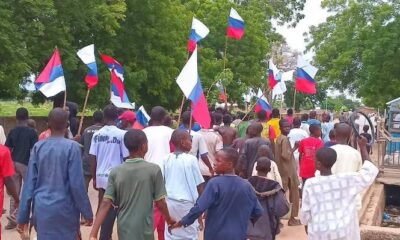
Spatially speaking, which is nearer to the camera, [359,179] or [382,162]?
[359,179]

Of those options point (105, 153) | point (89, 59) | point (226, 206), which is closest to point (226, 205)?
point (226, 206)

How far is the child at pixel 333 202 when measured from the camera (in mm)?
5012

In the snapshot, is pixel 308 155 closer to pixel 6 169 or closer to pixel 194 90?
pixel 194 90

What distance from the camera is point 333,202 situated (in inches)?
197

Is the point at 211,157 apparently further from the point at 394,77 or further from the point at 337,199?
the point at 394,77

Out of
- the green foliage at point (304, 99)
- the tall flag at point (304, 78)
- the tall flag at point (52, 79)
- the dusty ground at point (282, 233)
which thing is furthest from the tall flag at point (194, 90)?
the green foliage at point (304, 99)

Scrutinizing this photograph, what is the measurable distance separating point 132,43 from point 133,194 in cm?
2164

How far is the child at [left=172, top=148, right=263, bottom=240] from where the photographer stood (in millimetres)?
4953

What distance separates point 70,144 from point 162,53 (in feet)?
73.2

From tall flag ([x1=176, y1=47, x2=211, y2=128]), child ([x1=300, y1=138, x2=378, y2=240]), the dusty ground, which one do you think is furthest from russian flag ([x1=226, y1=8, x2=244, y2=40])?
child ([x1=300, y1=138, x2=378, y2=240])

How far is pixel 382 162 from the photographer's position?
587 inches

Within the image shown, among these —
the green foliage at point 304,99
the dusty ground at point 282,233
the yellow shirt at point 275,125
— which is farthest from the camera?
the green foliage at point 304,99

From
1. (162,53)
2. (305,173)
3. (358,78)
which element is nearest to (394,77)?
(358,78)

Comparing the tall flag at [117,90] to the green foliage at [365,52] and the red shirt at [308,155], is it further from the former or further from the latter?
the green foliage at [365,52]
